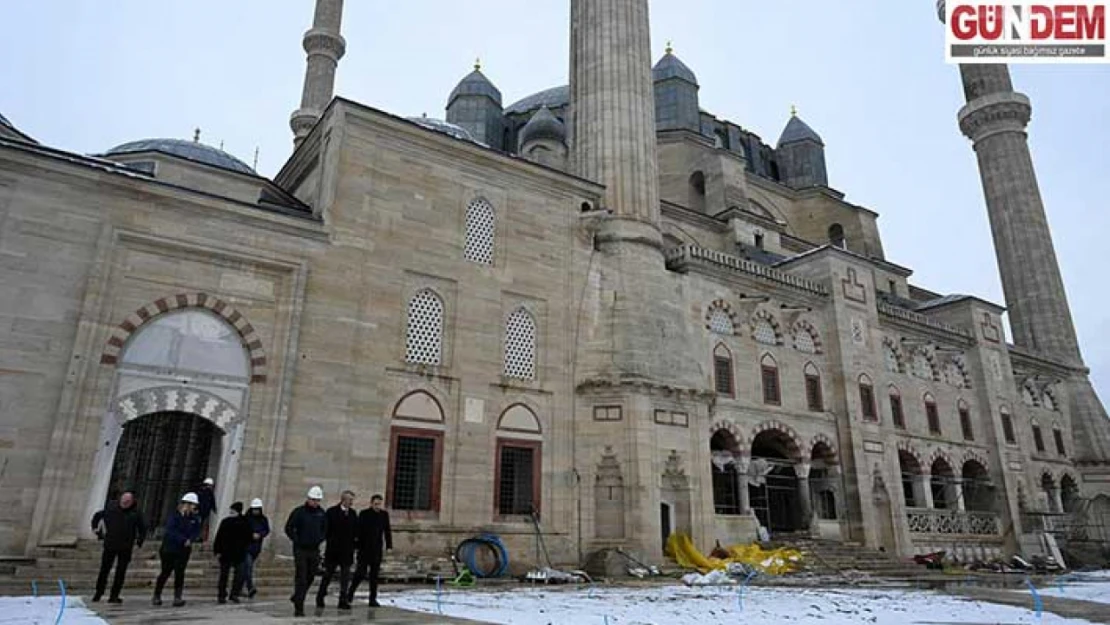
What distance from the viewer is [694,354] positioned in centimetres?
1575

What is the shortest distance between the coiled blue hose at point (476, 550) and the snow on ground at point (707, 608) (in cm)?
213

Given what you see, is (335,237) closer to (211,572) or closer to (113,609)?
(211,572)

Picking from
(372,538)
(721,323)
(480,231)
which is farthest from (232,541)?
(721,323)

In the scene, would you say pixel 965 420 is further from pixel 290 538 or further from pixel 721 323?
pixel 290 538

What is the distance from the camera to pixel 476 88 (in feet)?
94.1

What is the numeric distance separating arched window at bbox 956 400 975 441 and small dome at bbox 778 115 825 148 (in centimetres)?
1324

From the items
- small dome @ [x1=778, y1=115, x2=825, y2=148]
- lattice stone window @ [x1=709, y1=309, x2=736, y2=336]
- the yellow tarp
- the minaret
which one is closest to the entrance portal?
the yellow tarp

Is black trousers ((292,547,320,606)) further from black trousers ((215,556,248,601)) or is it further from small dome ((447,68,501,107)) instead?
small dome ((447,68,501,107))

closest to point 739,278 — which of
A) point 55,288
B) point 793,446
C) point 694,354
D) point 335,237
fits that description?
point 694,354

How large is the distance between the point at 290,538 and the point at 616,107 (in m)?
13.0

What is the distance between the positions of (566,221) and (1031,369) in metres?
21.0

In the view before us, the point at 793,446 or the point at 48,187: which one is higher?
the point at 48,187

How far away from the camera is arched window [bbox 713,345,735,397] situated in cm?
1705

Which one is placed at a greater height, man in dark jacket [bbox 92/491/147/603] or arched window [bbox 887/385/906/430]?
arched window [bbox 887/385/906/430]
